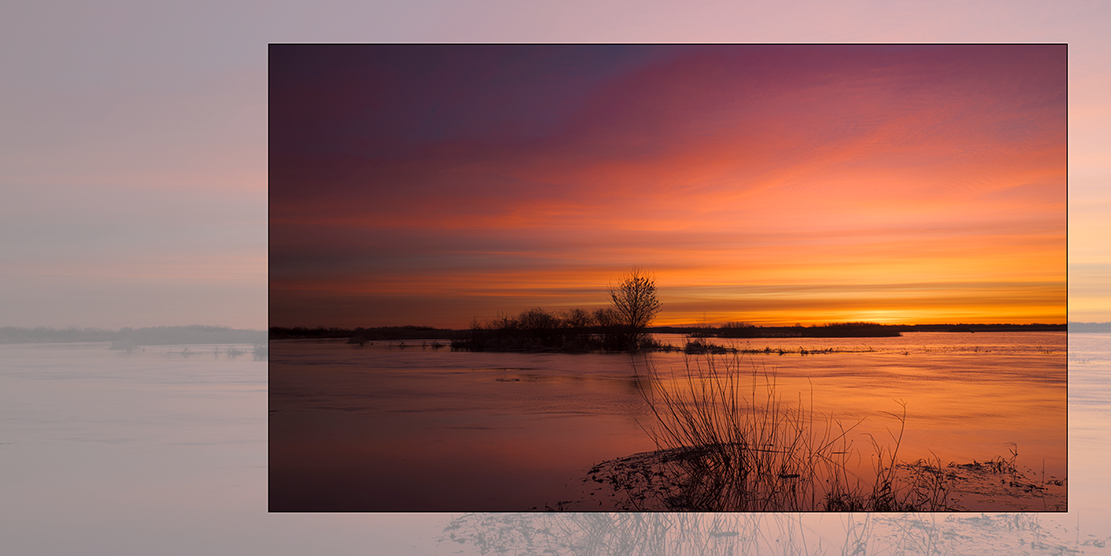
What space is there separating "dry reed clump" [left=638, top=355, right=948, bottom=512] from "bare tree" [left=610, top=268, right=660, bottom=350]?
493 millimetres

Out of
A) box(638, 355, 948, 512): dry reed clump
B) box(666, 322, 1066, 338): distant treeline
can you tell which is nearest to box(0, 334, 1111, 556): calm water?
box(638, 355, 948, 512): dry reed clump

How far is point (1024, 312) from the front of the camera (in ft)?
17.0

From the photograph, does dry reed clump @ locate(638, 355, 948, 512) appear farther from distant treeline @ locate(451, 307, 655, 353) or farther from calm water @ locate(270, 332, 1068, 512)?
distant treeline @ locate(451, 307, 655, 353)

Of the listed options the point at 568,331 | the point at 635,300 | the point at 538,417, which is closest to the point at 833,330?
the point at 635,300

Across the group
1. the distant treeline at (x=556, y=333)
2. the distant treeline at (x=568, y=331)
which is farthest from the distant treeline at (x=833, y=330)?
the distant treeline at (x=556, y=333)

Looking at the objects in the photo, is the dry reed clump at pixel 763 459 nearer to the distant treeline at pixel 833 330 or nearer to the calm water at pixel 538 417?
the calm water at pixel 538 417

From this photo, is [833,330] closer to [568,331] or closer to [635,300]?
[635,300]

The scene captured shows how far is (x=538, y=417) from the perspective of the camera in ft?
18.6

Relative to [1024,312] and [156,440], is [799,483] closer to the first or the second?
[1024,312]

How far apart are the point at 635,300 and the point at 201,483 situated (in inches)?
143

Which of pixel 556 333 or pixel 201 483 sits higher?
pixel 556 333

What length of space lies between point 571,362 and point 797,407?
194cm

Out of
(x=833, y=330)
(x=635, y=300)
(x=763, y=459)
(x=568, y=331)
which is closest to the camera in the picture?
(x=763, y=459)

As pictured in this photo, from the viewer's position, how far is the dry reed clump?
5004 millimetres
